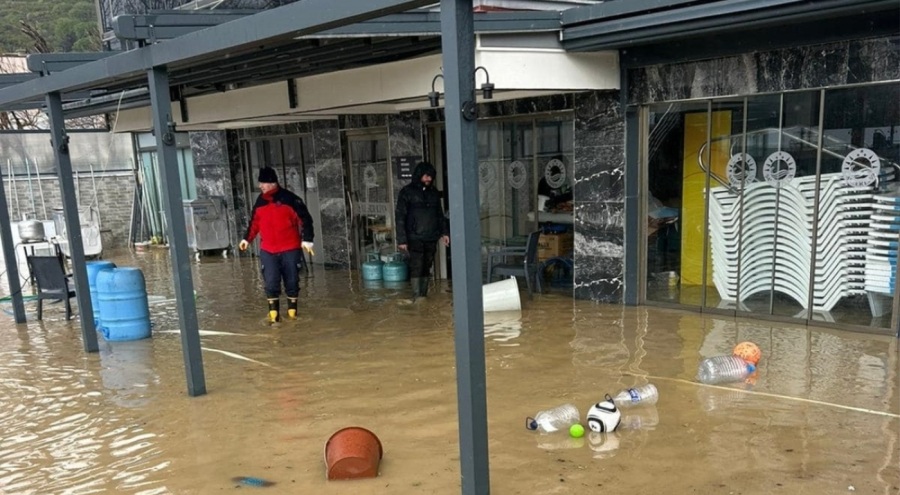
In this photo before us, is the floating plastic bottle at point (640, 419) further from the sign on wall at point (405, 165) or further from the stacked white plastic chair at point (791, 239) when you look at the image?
the sign on wall at point (405, 165)

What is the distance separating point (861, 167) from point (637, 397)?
3606mm

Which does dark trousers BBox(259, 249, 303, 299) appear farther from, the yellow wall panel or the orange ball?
the orange ball

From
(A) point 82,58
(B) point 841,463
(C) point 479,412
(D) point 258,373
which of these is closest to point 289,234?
(D) point 258,373

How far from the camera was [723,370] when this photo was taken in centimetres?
554

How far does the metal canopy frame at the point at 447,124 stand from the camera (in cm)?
313

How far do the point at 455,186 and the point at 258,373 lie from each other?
3.89 m

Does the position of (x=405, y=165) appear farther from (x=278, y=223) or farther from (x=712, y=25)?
(x=712, y=25)

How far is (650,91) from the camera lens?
25.2 ft

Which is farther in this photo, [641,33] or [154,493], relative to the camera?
[641,33]

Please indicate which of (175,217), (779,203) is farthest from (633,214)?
(175,217)

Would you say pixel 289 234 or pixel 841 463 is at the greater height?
pixel 289 234

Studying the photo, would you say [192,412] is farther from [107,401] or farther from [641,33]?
[641,33]

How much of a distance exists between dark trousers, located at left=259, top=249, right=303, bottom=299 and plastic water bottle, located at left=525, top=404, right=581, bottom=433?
14.2ft

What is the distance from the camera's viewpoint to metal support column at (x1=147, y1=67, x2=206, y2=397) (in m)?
5.45
